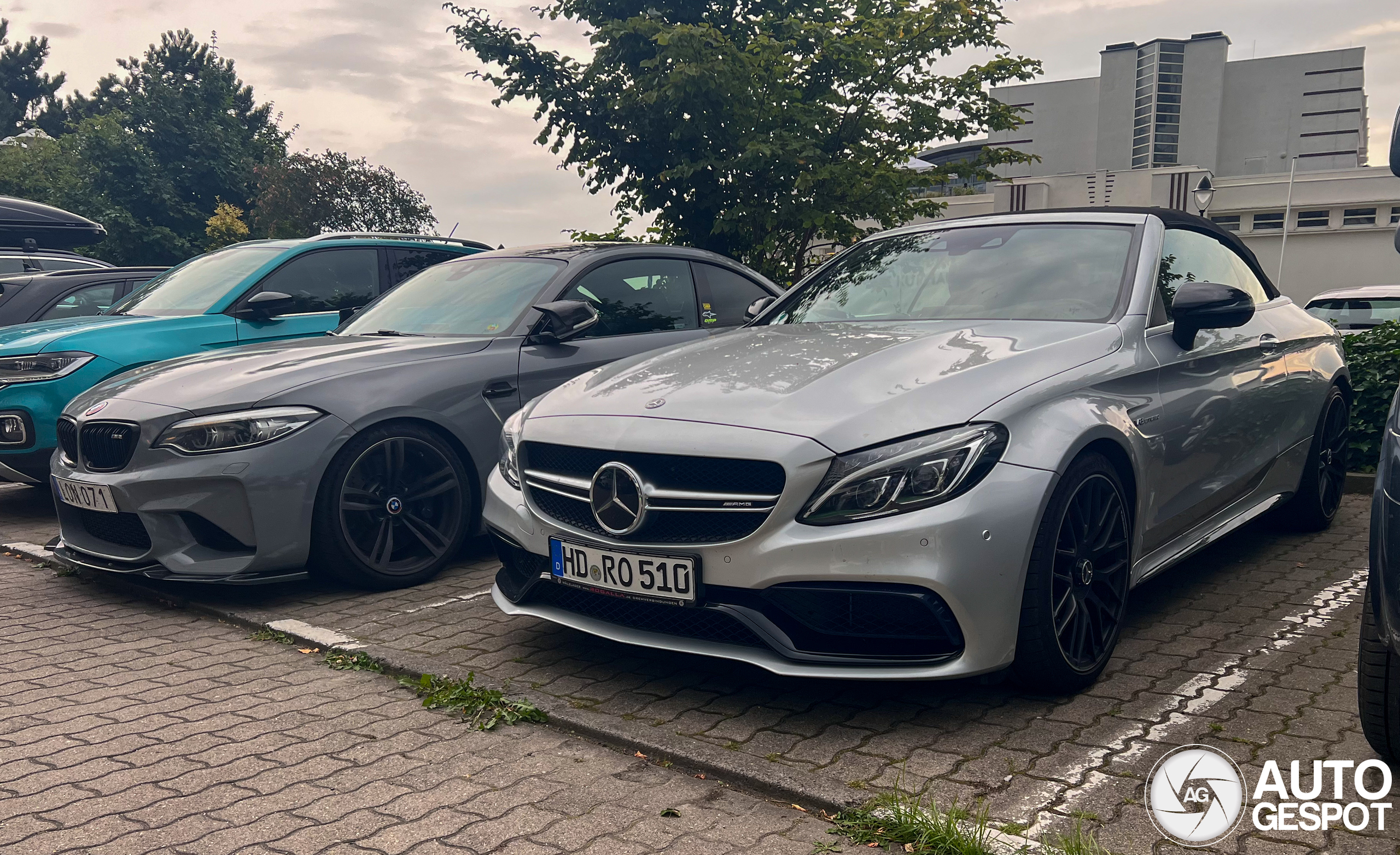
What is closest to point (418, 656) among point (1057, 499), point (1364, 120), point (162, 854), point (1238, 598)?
point (162, 854)

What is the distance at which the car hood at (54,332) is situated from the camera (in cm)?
645

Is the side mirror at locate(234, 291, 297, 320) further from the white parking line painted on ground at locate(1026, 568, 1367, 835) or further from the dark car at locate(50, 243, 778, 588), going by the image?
the white parking line painted on ground at locate(1026, 568, 1367, 835)

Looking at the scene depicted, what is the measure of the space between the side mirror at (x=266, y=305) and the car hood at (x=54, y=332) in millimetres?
620

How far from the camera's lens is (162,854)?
100 inches

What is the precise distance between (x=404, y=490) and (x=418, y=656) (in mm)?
1136

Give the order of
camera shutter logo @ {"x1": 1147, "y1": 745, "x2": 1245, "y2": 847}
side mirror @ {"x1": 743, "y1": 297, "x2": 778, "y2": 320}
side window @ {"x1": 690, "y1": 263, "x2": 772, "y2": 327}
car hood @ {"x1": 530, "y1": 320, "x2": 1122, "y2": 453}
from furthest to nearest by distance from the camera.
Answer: side window @ {"x1": 690, "y1": 263, "x2": 772, "y2": 327} < side mirror @ {"x1": 743, "y1": 297, "x2": 778, "y2": 320} < car hood @ {"x1": 530, "y1": 320, "x2": 1122, "y2": 453} < camera shutter logo @ {"x1": 1147, "y1": 745, "x2": 1245, "y2": 847}

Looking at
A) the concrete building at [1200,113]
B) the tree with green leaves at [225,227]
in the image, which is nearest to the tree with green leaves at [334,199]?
the tree with green leaves at [225,227]

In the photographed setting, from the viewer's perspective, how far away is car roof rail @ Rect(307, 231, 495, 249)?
7527mm

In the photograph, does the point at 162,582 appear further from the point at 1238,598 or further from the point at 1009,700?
the point at 1238,598

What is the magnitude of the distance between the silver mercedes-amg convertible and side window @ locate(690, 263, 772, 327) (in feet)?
6.03

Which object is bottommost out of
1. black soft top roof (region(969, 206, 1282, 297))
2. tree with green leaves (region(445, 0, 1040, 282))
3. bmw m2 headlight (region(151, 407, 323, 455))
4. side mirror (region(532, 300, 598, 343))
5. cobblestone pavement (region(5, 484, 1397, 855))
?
cobblestone pavement (region(5, 484, 1397, 855))

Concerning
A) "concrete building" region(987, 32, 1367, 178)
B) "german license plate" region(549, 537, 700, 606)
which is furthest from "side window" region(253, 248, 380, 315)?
"concrete building" region(987, 32, 1367, 178)

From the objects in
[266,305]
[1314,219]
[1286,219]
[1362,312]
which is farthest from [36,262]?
[1314,219]

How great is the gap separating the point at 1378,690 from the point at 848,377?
1.63m
